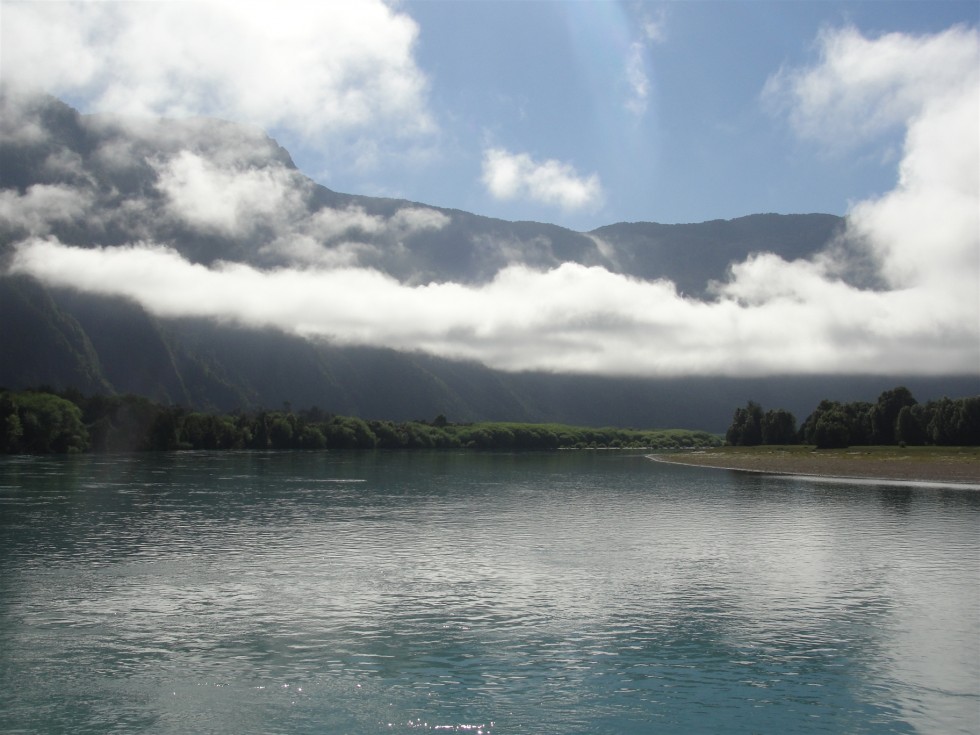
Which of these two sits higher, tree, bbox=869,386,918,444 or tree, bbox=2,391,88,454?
tree, bbox=869,386,918,444

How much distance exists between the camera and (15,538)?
5612 centimetres

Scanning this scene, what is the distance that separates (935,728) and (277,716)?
1926 cm

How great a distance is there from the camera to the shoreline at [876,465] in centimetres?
12150

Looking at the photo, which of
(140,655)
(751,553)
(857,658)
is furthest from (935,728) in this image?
(751,553)

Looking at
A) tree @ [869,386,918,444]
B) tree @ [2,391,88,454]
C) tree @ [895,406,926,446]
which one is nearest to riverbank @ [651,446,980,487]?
tree @ [895,406,926,446]

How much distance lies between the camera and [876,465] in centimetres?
14700

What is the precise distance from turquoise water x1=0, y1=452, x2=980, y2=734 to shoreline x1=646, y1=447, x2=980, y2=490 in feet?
181

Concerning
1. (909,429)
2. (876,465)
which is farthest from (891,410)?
(876,465)

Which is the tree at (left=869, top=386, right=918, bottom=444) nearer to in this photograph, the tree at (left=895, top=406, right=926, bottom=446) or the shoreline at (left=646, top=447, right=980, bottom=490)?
the tree at (left=895, top=406, right=926, bottom=446)

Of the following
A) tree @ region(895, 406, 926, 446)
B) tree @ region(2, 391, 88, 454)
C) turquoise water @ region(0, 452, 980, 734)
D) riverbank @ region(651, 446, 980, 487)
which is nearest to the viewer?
turquoise water @ region(0, 452, 980, 734)

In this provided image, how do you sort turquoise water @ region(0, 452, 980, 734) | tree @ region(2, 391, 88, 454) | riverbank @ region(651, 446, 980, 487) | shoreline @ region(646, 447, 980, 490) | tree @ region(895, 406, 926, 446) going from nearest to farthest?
turquoise water @ region(0, 452, 980, 734) → shoreline @ region(646, 447, 980, 490) → riverbank @ region(651, 446, 980, 487) → tree @ region(2, 391, 88, 454) → tree @ region(895, 406, 926, 446)

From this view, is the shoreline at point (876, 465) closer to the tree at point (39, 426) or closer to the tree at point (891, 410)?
the tree at point (891, 410)

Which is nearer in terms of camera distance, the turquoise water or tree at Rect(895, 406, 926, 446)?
the turquoise water

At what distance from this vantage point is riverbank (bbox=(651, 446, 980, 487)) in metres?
127
